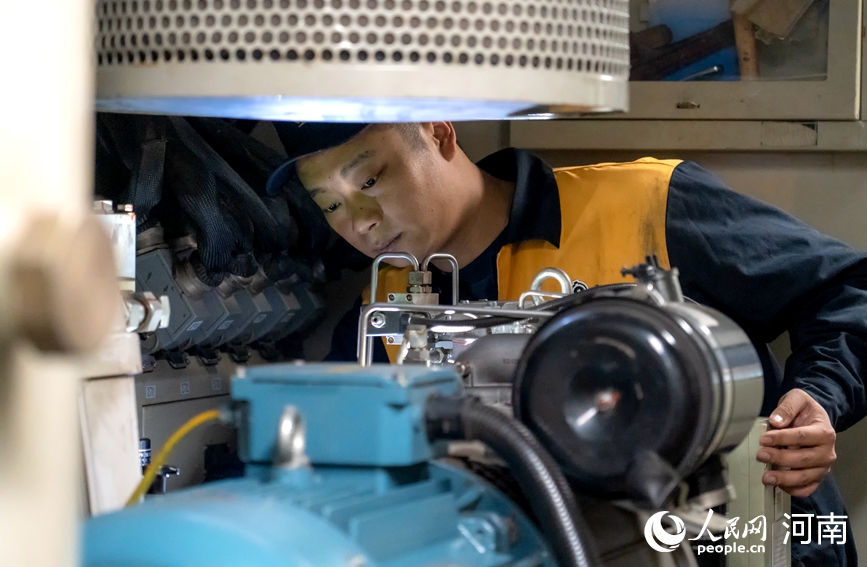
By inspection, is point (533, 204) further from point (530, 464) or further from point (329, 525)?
point (329, 525)

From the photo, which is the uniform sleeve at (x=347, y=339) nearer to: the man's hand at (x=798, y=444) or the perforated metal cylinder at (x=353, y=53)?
the man's hand at (x=798, y=444)

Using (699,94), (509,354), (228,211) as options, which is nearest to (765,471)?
(509,354)

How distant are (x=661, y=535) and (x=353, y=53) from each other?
18.9 inches

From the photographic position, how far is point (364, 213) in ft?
5.56

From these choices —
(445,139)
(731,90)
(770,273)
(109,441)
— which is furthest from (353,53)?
(731,90)

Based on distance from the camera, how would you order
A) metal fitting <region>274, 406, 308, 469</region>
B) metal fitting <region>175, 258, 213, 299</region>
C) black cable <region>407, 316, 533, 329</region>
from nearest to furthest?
1. metal fitting <region>274, 406, 308, 469</region>
2. black cable <region>407, 316, 533, 329</region>
3. metal fitting <region>175, 258, 213, 299</region>

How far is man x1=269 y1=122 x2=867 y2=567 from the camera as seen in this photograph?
163cm

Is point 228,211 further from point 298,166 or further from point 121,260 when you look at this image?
point 121,260

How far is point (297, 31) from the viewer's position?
0.73 metres

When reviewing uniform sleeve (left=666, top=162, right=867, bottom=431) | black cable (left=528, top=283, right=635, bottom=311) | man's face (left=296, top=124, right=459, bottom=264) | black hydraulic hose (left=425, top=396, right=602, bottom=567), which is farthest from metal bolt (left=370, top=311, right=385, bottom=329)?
uniform sleeve (left=666, top=162, right=867, bottom=431)

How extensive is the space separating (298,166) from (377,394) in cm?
105

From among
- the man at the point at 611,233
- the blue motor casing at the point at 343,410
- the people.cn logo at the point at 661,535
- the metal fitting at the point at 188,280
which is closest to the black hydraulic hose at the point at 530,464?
the blue motor casing at the point at 343,410

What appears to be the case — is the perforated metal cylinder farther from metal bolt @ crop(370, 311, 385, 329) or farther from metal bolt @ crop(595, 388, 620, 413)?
metal bolt @ crop(370, 311, 385, 329)

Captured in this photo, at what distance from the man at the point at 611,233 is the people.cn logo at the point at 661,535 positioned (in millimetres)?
789
